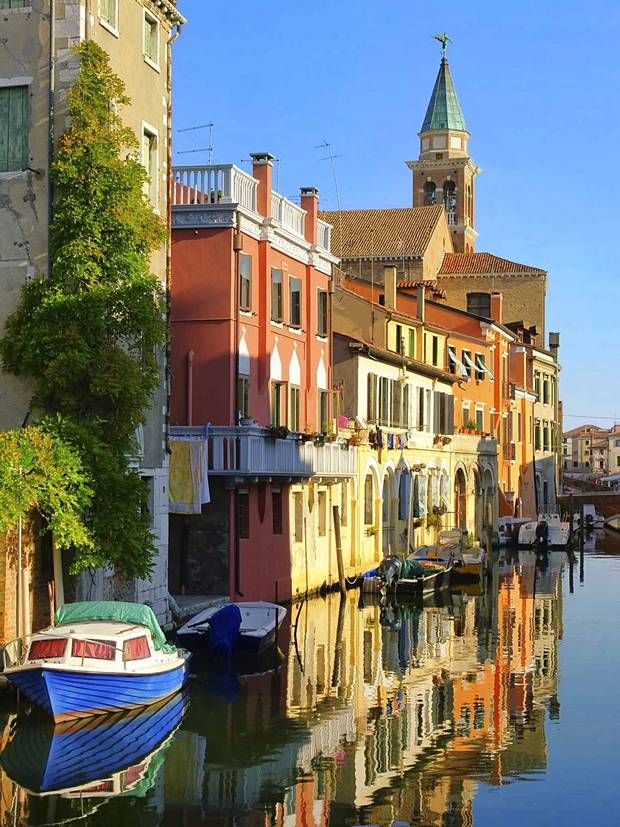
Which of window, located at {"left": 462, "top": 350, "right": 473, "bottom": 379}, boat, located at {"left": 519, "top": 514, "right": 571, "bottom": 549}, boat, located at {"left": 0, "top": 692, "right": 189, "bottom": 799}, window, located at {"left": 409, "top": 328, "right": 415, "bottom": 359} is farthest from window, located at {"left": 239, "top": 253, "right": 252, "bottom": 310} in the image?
boat, located at {"left": 519, "top": 514, "right": 571, "bottom": 549}

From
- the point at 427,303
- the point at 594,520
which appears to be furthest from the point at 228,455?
the point at 594,520

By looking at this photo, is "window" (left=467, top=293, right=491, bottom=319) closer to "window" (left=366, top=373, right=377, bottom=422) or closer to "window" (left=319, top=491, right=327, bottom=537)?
"window" (left=366, top=373, right=377, bottom=422)

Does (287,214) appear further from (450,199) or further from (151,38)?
(450,199)

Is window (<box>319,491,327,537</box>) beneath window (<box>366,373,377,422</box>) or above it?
beneath

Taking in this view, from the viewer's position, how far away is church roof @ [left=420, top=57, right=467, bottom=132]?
118 meters

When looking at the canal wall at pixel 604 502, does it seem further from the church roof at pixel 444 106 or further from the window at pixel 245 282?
the window at pixel 245 282

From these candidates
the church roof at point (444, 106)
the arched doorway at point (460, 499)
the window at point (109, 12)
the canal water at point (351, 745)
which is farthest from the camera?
the church roof at point (444, 106)

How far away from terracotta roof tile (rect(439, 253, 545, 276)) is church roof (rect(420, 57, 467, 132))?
22.8 meters

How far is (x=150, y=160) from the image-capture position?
32094 mm

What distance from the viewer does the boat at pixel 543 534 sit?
75.5 meters

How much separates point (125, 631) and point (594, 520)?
8674 centimetres

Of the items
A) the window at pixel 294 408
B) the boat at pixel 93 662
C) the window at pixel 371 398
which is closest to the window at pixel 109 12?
the boat at pixel 93 662

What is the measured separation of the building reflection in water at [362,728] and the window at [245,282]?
28.4 feet

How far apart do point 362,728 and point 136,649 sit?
4060 mm
